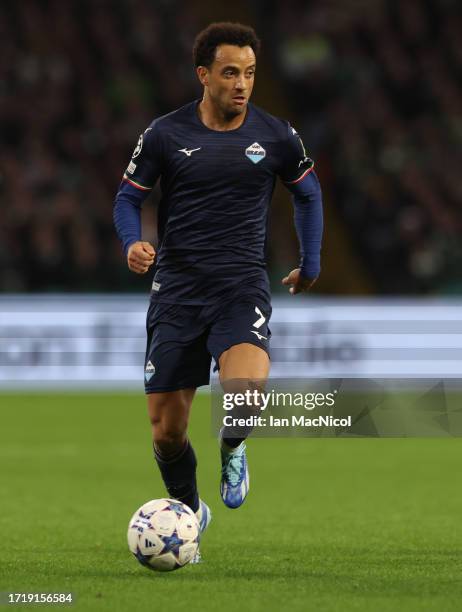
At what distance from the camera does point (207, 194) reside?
6.12 m

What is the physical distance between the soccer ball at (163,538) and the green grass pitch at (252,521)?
73 millimetres

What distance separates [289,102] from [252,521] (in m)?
13.4

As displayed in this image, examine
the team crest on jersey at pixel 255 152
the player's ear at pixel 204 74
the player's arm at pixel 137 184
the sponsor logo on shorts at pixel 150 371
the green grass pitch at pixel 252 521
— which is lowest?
the green grass pitch at pixel 252 521

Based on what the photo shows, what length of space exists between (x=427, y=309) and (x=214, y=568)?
29.8 feet

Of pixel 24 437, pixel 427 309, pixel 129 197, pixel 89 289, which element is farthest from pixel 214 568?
pixel 89 289

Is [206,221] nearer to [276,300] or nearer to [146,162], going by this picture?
[146,162]

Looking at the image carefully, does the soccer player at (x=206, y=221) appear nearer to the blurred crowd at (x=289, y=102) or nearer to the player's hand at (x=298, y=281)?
the player's hand at (x=298, y=281)

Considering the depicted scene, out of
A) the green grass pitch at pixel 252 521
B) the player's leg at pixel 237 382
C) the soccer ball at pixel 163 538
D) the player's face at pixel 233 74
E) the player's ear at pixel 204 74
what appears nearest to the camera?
the green grass pitch at pixel 252 521

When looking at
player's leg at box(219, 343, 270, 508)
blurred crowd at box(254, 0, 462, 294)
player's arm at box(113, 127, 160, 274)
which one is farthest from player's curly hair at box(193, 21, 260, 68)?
blurred crowd at box(254, 0, 462, 294)

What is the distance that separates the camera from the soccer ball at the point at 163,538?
575cm

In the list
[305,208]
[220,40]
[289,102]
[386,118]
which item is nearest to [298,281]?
[305,208]

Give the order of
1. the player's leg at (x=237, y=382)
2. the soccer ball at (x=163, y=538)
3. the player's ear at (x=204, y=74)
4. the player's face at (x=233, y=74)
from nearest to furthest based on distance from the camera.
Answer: the soccer ball at (x=163, y=538)
the player's leg at (x=237, y=382)
the player's face at (x=233, y=74)
the player's ear at (x=204, y=74)

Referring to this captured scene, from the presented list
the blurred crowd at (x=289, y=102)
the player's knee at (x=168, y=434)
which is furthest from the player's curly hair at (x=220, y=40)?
the blurred crowd at (x=289, y=102)

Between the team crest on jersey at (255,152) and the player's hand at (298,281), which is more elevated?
the team crest on jersey at (255,152)
